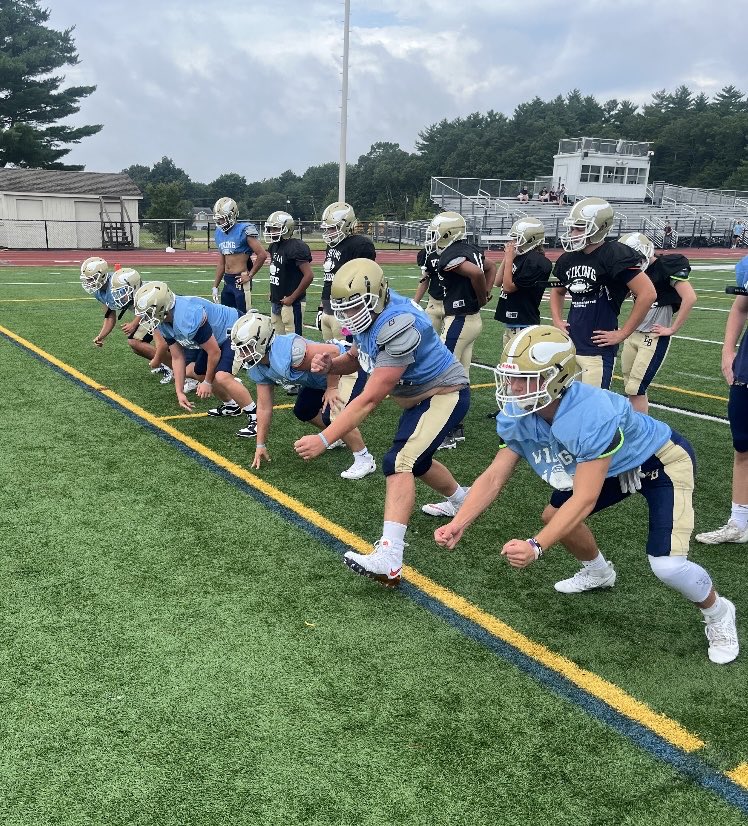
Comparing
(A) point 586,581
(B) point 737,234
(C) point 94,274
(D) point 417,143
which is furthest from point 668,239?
(D) point 417,143

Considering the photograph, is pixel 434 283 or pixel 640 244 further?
pixel 434 283

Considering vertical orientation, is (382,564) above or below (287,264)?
below

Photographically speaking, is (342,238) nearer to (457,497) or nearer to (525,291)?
(525,291)

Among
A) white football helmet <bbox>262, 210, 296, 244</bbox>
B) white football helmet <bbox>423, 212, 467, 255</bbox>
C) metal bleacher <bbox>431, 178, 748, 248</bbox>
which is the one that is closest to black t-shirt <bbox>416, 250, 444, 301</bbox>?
white football helmet <bbox>423, 212, 467, 255</bbox>

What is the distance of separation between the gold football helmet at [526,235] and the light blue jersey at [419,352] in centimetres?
278

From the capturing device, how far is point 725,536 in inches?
190

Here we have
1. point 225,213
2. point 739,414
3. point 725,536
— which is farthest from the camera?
point 225,213

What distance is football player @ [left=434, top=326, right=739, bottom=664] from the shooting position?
9.86 ft

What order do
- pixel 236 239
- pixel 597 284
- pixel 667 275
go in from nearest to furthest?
pixel 597 284 < pixel 667 275 < pixel 236 239

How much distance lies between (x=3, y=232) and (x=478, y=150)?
2963 inches

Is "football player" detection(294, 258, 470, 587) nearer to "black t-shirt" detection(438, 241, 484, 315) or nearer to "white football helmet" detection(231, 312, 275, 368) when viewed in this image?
"white football helmet" detection(231, 312, 275, 368)

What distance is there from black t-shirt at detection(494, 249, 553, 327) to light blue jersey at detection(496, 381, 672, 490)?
12.1 ft

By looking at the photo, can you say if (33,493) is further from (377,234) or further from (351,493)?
(377,234)

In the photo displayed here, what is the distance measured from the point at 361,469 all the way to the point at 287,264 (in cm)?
348
